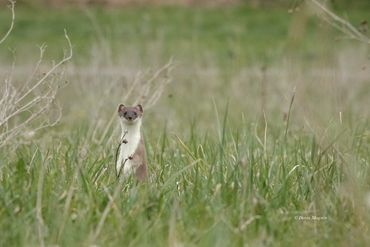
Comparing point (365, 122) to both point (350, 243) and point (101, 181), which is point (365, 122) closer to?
point (101, 181)

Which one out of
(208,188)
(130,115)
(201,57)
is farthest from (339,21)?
(201,57)

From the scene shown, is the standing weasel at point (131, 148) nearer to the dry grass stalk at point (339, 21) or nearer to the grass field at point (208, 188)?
the grass field at point (208, 188)

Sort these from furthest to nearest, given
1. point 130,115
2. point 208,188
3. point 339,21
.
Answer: point 130,115 < point 339,21 < point 208,188

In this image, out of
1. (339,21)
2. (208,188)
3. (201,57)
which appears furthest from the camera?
(201,57)

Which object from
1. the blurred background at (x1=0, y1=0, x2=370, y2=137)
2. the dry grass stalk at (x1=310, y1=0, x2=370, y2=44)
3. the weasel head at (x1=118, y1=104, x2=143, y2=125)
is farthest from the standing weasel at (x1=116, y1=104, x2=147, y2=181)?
the dry grass stalk at (x1=310, y1=0, x2=370, y2=44)

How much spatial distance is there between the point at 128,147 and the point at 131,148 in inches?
0.7

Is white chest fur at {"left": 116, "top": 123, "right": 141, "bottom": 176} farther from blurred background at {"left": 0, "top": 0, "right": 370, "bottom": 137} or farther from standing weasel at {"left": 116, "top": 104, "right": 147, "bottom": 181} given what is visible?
blurred background at {"left": 0, "top": 0, "right": 370, "bottom": 137}

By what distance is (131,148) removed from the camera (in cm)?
576

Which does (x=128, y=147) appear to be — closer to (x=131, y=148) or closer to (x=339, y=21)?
(x=131, y=148)

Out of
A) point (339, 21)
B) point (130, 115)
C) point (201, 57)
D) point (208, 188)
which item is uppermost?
point (339, 21)

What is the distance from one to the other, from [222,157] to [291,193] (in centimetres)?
53

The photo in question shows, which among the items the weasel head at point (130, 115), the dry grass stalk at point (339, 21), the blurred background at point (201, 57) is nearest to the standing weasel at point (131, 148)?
the weasel head at point (130, 115)

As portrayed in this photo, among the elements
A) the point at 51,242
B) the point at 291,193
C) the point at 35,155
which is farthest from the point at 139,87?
the point at 51,242

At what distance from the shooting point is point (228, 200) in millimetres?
4715
